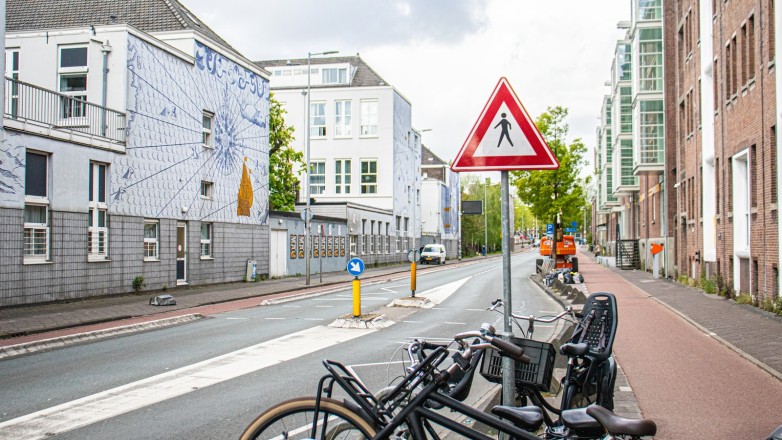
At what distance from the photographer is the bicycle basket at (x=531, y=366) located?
17.0 ft

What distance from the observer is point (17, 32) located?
24.1m

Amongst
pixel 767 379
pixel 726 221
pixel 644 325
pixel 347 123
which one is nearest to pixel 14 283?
pixel 644 325

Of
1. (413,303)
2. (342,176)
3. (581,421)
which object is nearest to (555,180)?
(342,176)

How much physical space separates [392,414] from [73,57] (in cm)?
2344

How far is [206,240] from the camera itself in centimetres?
2847

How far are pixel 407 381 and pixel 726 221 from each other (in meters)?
22.4

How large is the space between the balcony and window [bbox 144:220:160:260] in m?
2.93

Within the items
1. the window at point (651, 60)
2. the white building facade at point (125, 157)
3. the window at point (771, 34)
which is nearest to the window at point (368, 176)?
the window at point (651, 60)

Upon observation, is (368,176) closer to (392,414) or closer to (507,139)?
(507,139)

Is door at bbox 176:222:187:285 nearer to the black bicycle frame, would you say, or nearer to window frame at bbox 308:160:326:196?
the black bicycle frame

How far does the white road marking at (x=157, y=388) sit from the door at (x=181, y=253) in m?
14.0

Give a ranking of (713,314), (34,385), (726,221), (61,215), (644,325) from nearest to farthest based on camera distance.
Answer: (34,385) → (644,325) → (713,314) → (61,215) → (726,221)

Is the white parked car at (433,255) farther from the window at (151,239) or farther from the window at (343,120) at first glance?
the window at (151,239)

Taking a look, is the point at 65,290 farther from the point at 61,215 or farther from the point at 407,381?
the point at 407,381
